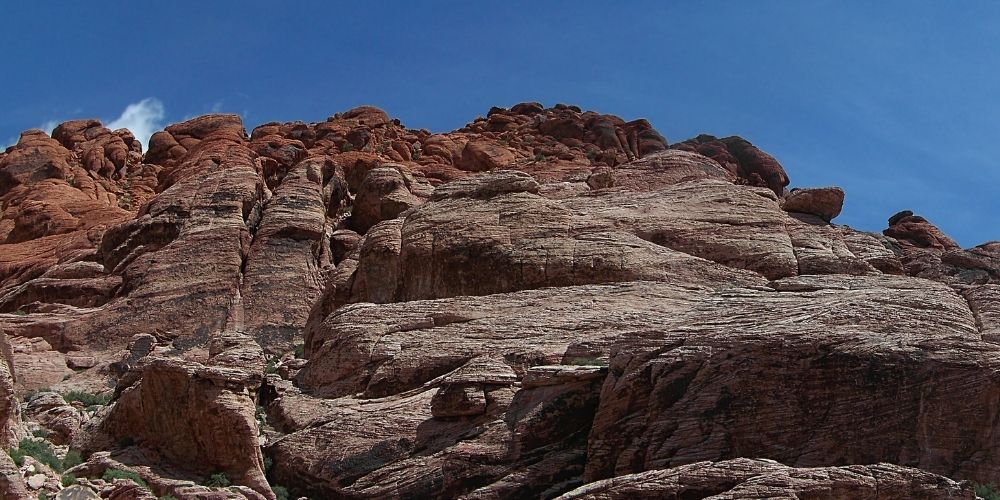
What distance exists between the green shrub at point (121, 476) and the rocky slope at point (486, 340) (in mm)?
162

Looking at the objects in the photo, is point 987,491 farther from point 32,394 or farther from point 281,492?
point 32,394

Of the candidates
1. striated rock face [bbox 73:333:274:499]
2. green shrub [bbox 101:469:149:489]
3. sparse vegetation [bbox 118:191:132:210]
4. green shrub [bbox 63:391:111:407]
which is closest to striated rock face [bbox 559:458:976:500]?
striated rock face [bbox 73:333:274:499]

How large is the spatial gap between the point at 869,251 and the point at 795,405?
16843 millimetres

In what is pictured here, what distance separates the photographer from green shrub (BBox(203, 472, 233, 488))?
1511 inches

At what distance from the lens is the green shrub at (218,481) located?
3838 centimetres

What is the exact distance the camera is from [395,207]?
61.6 m

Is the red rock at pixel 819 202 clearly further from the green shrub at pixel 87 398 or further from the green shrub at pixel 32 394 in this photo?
the green shrub at pixel 32 394

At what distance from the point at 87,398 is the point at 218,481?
10527 mm

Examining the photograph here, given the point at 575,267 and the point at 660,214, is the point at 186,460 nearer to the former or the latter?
the point at 575,267

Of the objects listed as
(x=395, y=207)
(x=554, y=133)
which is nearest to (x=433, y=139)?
(x=554, y=133)

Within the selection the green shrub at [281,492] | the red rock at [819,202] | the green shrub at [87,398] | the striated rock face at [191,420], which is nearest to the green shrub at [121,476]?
the striated rock face at [191,420]

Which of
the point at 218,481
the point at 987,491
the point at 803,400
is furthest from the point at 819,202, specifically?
the point at 218,481

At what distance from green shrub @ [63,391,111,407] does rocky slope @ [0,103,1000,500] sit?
12cm

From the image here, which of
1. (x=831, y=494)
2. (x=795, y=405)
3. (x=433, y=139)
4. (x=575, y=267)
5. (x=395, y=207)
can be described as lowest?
(x=831, y=494)
